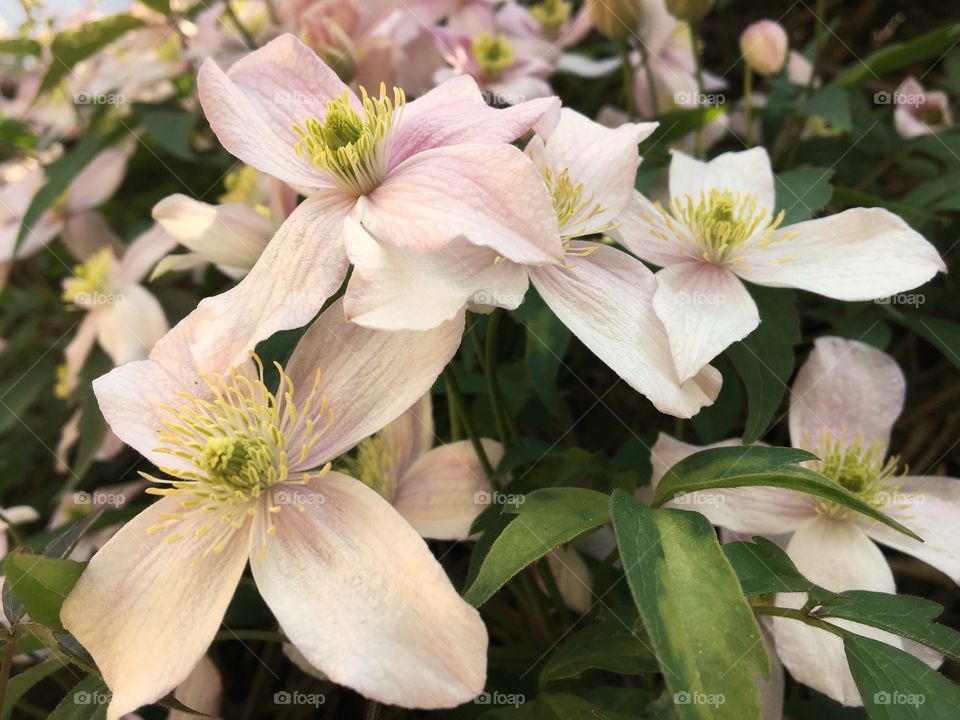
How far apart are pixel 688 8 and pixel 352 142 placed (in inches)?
20.8

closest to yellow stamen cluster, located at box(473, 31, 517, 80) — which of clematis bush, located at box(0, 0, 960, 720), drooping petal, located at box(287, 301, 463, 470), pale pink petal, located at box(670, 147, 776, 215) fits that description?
clematis bush, located at box(0, 0, 960, 720)

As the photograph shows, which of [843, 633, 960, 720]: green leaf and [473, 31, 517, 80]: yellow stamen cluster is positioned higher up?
[473, 31, 517, 80]: yellow stamen cluster

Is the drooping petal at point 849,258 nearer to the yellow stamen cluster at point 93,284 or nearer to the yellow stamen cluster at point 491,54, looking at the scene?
the yellow stamen cluster at point 491,54

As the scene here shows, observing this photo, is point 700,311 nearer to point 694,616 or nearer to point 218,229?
point 694,616

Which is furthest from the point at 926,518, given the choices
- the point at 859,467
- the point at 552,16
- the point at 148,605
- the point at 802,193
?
the point at 552,16

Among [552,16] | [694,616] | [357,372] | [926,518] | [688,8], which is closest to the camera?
[694,616]

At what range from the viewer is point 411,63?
Answer: 0.94 meters

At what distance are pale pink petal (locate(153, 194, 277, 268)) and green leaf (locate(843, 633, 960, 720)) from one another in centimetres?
50

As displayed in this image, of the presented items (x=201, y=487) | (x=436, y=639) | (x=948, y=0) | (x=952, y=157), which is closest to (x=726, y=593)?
(x=436, y=639)

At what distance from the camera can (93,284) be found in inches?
37.1

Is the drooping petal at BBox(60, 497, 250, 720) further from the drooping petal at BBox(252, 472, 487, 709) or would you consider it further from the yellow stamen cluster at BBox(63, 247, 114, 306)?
the yellow stamen cluster at BBox(63, 247, 114, 306)

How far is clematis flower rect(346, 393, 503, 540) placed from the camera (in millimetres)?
577

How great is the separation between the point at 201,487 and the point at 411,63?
0.61 meters

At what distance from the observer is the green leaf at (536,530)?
414mm
